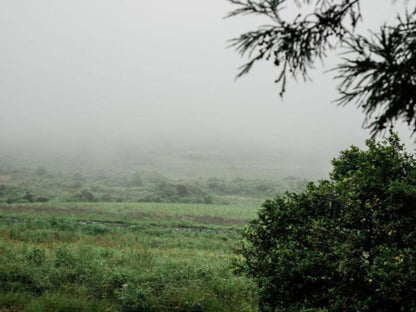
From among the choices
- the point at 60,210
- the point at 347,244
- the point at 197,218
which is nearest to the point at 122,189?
the point at 60,210

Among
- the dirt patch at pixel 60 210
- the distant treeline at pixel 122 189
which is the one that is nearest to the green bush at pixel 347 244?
the dirt patch at pixel 60 210

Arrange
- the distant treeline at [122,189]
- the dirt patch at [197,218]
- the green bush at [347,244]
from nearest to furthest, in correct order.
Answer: the green bush at [347,244] → the dirt patch at [197,218] → the distant treeline at [122,189]

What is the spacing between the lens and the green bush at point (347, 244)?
5.50 m

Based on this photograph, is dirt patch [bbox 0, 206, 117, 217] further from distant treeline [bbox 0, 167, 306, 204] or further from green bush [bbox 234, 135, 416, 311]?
green bush [bbox 234, 135, 416, 311]

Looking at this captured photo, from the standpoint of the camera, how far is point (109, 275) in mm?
9531

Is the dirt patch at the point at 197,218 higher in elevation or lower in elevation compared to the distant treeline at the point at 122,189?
higher

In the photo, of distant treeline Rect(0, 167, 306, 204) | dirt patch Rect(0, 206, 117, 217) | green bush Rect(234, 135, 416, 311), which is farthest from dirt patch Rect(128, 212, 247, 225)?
green bush Rect(234, 135, 416, 311)

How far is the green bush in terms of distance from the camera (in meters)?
5.50

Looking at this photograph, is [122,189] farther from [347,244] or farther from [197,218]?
[347,244]

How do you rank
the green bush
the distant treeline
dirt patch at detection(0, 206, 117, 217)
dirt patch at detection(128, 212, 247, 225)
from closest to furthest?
the green bush, dirt patch at detection(0, 206, 117, 217), dirt patch at detection(128, 212, 247, 225), the distant treeline

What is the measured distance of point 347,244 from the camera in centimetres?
593

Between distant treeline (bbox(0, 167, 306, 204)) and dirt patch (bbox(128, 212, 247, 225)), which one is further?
distant treeline (bbox(0, 167, 306, 204))

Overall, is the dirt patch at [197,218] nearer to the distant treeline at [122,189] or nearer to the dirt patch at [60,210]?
the dirt patch at [60,210]

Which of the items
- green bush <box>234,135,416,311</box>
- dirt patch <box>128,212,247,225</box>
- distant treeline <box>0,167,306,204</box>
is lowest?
distant treeline <box>0,167,306,204</box>
